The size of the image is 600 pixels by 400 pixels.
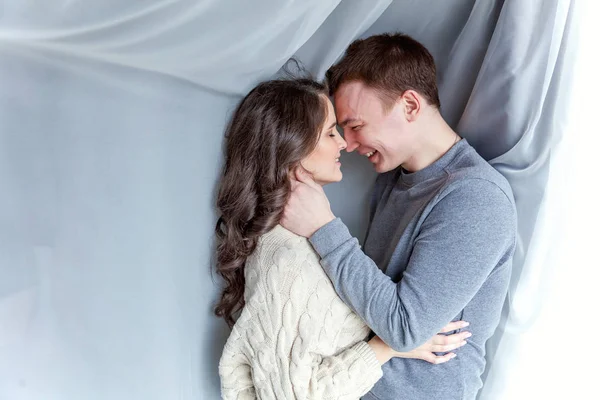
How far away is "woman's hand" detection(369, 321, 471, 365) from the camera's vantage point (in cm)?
121

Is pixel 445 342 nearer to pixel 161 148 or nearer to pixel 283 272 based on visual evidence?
pixel 283 272

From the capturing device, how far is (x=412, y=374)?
1.26 metres

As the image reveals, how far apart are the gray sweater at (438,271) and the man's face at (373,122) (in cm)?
9

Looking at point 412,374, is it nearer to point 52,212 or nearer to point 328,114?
point 328,114

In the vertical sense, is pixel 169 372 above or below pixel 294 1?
below

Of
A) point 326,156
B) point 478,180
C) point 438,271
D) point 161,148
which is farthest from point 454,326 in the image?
point 161,148

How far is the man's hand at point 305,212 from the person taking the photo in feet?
3.95

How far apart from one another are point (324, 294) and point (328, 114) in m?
Result: 0.39

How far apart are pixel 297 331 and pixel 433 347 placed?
30 cm

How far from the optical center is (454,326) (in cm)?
123

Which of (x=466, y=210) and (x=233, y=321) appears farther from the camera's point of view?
(x=233, y=321)

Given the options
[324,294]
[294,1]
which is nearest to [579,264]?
[324,294]

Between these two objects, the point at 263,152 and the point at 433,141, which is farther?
the point at 433,141

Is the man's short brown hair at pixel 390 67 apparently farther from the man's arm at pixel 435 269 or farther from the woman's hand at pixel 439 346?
the woman's hand at pixel 439 346
